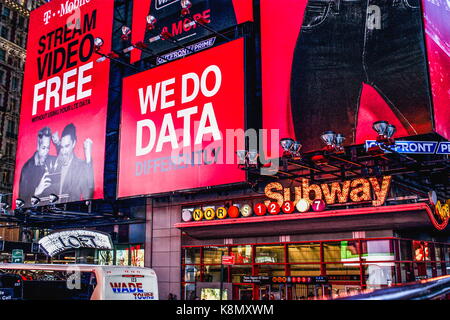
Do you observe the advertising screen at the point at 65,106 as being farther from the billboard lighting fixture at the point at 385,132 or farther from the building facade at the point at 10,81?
the building facade at the point at 10,81

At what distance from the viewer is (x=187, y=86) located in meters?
27.2

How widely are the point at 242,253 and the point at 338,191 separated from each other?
6.68m

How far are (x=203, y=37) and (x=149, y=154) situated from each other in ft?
25.6

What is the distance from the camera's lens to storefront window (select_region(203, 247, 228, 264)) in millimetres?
25872

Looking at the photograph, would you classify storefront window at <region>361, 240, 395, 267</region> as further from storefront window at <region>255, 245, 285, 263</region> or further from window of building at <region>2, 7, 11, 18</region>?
window of building at <region>2, 7, 11, 18</region>

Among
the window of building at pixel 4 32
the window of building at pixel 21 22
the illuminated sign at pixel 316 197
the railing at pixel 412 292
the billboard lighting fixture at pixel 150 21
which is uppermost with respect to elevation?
the window of building at pixel 21 22

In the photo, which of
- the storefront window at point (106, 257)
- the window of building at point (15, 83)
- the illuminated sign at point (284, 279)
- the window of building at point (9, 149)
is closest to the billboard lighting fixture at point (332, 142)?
the illuminated sign at point (284, 279)

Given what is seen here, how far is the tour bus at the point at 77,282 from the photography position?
18.6 m

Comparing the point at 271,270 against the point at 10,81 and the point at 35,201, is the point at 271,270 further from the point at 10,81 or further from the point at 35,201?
the point at 10,81

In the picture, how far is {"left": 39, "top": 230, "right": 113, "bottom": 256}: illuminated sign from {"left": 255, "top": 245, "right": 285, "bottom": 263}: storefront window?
10481mm

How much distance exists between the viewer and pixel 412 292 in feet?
15.3

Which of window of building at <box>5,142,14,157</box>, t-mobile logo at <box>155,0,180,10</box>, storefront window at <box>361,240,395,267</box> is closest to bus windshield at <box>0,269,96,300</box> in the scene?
storefront window at <box>361,240,395,267</box>

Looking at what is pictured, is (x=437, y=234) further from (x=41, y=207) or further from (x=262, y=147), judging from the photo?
(x=41, y=207)

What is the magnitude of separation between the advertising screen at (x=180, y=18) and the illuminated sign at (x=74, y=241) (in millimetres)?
11998
